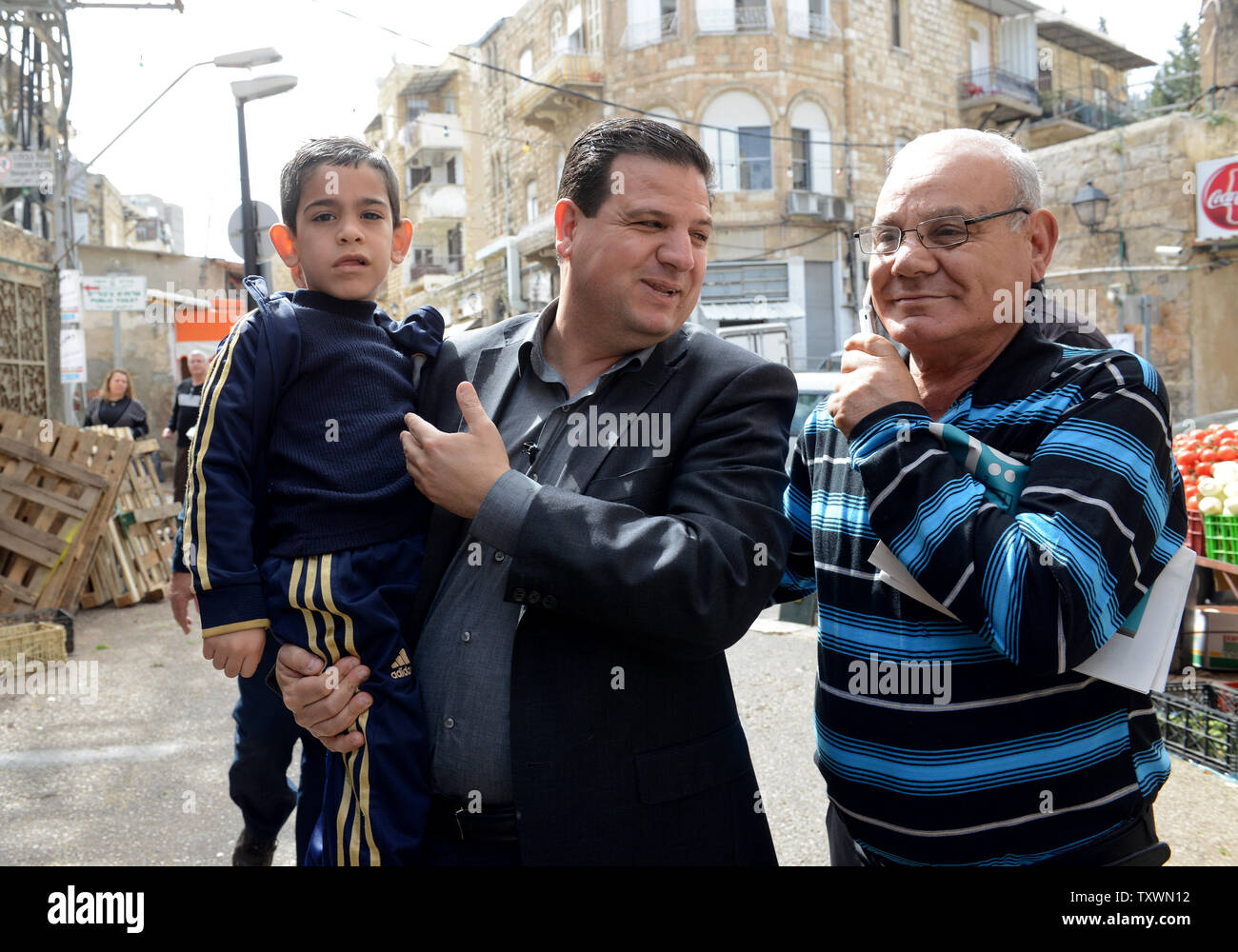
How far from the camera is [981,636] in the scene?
1655 mm

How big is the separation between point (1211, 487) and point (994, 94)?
2841 centimetres

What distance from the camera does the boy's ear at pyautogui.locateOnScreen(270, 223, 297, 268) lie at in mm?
2407

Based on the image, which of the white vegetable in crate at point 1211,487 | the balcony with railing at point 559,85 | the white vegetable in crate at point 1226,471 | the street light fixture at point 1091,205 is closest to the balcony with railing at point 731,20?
the balcony with railing at point 559,85

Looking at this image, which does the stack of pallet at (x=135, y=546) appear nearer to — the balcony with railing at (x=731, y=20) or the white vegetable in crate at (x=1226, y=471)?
the white vegetable in crate at (x=1226, y=471)

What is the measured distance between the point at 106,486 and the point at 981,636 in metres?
8.32

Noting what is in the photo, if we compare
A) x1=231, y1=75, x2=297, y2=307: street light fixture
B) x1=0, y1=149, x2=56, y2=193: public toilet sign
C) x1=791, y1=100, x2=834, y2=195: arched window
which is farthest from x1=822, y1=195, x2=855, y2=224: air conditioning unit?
x1=0, y1=149, x2=56, y2=193: public toilet sign

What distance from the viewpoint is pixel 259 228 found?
923 cm

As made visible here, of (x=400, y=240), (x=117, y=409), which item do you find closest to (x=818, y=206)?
(x=117, y=409)

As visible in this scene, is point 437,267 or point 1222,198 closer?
point 1222,198

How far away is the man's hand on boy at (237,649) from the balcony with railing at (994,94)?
32489 millimetres
